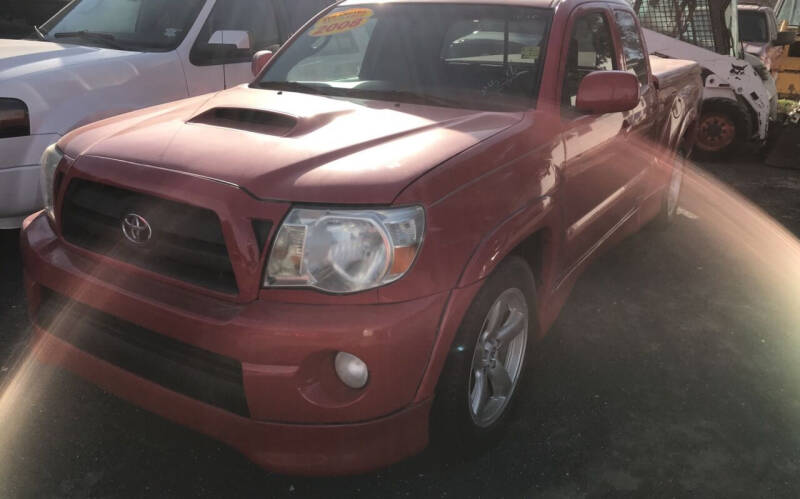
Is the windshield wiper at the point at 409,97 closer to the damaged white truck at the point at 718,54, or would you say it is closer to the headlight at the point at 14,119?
the headlight at the point at 14,119

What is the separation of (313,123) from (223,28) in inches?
114

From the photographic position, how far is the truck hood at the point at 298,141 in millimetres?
2109

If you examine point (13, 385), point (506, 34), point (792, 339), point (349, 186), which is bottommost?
point (792, 339)

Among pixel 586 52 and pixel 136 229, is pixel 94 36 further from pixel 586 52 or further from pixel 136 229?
pixel 586 52

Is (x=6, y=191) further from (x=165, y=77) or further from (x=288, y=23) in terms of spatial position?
(x=288, y=23)

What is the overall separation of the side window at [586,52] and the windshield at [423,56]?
0.74 feet

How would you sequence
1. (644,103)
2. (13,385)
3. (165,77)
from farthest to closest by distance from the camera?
(165,77) < (644,103) < (13,385)

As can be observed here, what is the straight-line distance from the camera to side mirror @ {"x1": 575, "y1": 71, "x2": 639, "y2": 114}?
2941mm

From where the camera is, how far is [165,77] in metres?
4.58

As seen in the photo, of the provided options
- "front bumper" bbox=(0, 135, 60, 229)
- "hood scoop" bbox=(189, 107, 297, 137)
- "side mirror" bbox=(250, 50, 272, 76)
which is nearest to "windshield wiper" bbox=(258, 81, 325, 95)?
"side mirror" bbox=(250, 50, 272, 76)

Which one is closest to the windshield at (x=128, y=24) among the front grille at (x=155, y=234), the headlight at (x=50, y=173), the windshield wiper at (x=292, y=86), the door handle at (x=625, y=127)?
the windshield wiper at (x=292, y=86)

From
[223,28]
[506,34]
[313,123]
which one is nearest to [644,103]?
[506,34]

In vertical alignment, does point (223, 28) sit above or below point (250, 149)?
above

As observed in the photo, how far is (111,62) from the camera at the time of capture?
4.32 meters
